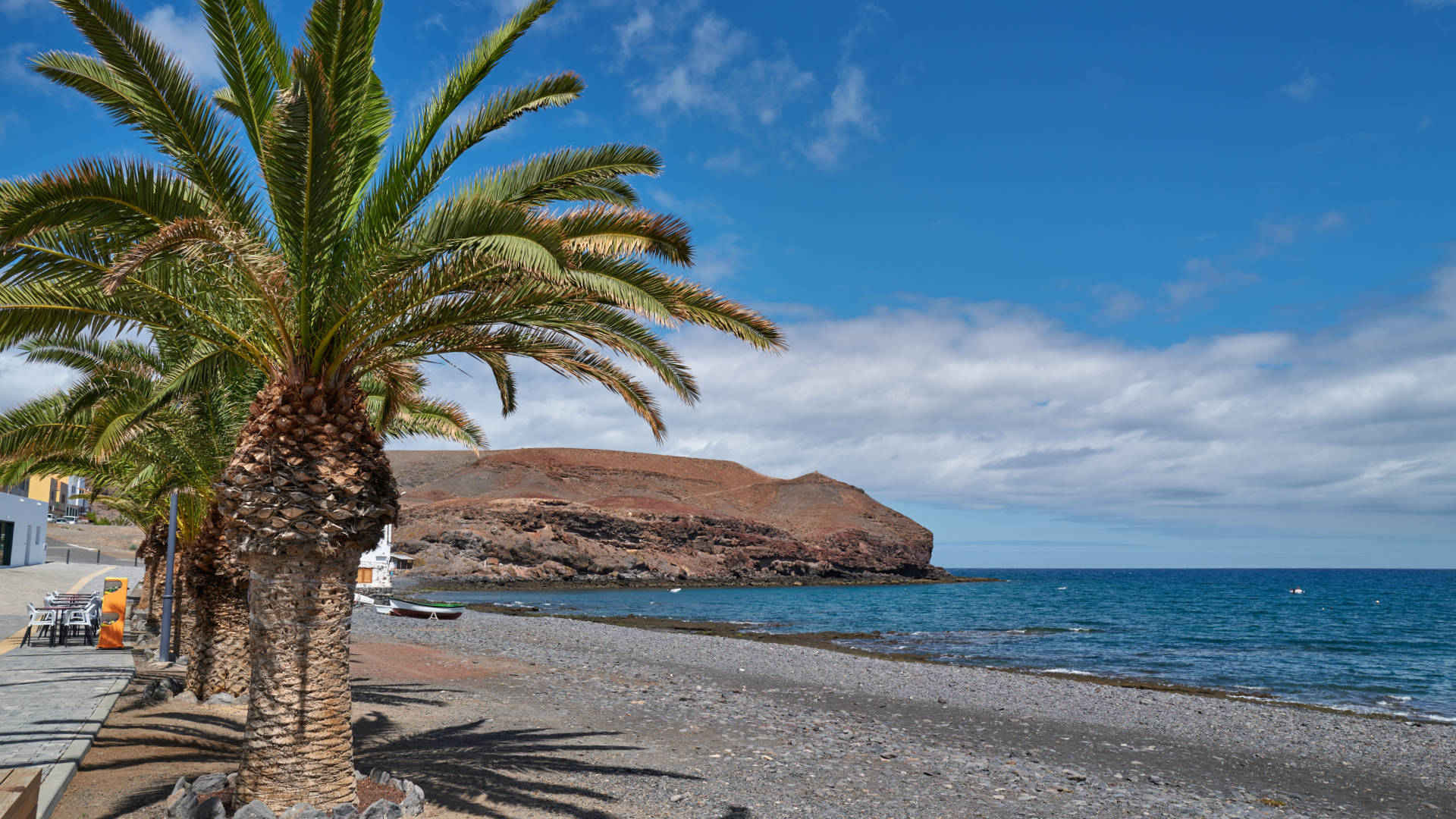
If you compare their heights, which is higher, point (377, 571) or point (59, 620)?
point (59, 620)

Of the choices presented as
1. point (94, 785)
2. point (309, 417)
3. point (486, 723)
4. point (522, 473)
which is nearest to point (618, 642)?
point (486, 723)

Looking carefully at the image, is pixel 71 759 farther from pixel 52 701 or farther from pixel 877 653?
pixel 877 653

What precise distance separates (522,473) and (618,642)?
104 meters

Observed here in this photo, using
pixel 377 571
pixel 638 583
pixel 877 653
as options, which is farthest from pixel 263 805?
pixel 638 583

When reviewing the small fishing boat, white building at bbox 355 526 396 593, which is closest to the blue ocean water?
white building at bbox 355 526 396 593

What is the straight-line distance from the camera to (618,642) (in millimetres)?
29172

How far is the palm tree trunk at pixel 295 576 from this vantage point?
Result: 614cm

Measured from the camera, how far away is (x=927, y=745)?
12.0 metres

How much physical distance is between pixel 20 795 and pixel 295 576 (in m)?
1.95

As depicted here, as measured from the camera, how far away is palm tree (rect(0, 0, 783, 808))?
5.95m

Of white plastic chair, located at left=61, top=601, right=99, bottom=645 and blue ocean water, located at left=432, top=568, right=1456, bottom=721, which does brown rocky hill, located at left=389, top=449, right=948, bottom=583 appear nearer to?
blue ocean water, located at left=432, top=568, right=1456, bottom=721

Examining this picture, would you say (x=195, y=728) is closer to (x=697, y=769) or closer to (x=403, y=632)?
(x=697, y=769)

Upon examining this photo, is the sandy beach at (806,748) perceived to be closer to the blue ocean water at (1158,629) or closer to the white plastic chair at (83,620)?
the white plastic chair at (83,620)

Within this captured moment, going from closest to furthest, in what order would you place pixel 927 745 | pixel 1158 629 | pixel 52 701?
pixel 52 701 < pixel 927 745 < pixel 1158 629
